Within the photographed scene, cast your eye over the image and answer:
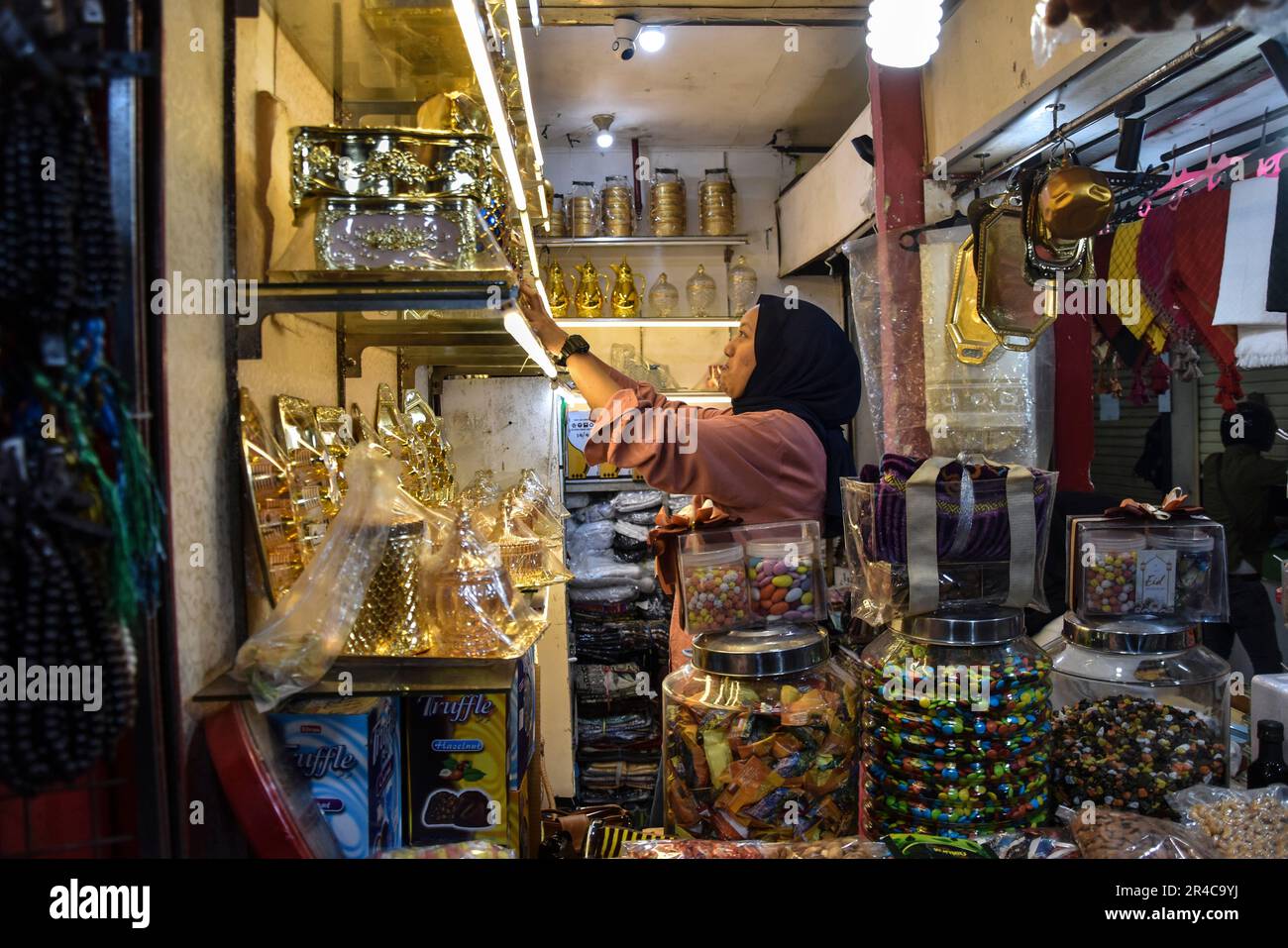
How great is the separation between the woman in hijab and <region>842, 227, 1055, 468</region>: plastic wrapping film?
0.20 m

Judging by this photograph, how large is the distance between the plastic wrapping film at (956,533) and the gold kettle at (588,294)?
2.90 m

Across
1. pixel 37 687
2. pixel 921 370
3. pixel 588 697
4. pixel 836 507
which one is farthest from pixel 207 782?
pixel 588 697

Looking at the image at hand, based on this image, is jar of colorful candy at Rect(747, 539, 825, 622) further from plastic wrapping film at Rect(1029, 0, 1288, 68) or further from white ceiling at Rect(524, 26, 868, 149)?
white ceiling at Rect(524, 26, 868, 149)

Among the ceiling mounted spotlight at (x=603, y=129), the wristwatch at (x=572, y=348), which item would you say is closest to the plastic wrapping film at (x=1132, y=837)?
the wristwatch at (x=572, y=348)

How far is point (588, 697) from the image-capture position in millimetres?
3938

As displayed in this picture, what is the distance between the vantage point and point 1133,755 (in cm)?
126

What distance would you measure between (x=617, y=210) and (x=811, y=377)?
2.15 metres

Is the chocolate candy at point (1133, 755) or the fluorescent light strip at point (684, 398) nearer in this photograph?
the chocolate candy at point (1133, 755)

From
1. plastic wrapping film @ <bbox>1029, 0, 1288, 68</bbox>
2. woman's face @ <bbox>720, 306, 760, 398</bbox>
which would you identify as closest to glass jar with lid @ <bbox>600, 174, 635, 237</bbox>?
woman's face @ <bbox>720, 306, 760, 398</bbox>

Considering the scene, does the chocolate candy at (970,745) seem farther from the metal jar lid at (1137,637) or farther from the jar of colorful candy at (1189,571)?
the jar of colorful candy at (1189,571)

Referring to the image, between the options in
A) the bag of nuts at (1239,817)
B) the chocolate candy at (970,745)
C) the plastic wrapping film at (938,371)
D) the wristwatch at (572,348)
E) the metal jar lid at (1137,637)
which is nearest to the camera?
the bag of nuts at (1239,817)

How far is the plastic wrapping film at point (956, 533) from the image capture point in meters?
1.21
